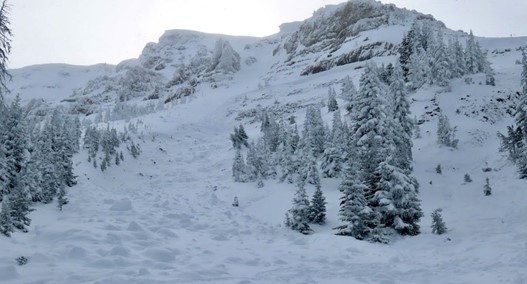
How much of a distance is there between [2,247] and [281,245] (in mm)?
9713

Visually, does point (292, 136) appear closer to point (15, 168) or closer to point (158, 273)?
point (15, 168)

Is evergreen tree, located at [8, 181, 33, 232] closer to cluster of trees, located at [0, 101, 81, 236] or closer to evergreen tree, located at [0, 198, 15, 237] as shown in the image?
evergreen tree, located at [0, 198, 15, 237]

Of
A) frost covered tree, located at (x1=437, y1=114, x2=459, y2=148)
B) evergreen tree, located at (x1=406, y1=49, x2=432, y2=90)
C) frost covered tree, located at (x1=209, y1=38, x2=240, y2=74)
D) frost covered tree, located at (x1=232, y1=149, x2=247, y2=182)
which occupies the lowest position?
frost covered tree, located at (x1=232, y1=149, x2=247, y2=182)

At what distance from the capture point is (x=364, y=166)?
75.8 feet

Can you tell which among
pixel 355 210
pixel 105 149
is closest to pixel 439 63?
pixel 355 210

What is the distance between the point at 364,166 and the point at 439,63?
34128 mm

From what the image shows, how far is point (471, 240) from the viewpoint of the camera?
57.9ft

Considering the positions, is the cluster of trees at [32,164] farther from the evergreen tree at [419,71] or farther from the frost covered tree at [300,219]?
the evergreen tree at [419,71]

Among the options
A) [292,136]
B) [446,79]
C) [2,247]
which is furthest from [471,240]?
[446,79]

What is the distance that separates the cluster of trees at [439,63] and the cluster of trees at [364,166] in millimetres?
16247

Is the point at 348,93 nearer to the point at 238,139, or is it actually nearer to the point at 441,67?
the point at 441,67

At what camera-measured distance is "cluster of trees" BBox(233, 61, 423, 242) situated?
796 inches

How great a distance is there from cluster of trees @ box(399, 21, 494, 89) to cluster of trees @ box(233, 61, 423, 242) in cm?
1625

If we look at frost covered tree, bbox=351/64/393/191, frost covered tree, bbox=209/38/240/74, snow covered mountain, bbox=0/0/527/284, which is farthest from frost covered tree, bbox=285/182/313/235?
frost covered tree, bbox=209/38/240/74
